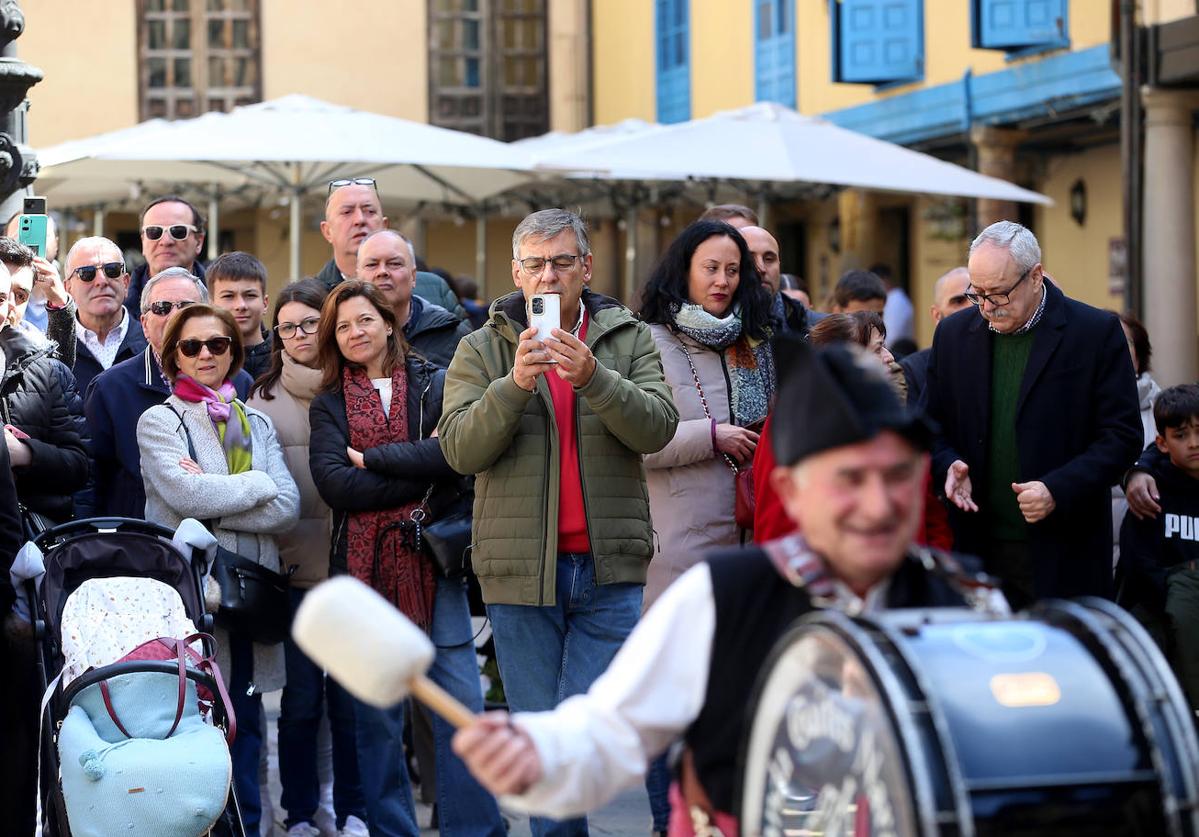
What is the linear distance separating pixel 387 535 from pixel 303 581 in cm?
56

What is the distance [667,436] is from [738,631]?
2.40m

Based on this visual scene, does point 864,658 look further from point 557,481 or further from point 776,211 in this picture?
point 776,211

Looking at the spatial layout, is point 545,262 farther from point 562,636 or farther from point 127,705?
point 127,705

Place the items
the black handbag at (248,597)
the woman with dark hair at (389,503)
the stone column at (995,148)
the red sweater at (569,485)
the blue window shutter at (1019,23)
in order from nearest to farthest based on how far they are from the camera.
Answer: the red sweater at (569,485) → the woman with dark hair at (389,503) → the black handbag at (248,597) → the blue window shutter at (1019,23) → the stone column at (995,148)

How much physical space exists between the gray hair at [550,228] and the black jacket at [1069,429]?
52.8 inches

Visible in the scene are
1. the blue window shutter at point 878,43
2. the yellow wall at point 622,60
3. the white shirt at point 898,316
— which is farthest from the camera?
the yellow wall at point 622,60

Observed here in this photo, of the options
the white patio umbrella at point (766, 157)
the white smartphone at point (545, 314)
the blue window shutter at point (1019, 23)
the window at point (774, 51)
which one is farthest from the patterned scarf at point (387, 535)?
the window at point (774, 51)

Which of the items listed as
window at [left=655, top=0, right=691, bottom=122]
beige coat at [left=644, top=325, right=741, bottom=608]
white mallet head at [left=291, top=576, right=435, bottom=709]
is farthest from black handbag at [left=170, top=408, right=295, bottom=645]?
window at [left=655, top=0, right=691, bottom=122]

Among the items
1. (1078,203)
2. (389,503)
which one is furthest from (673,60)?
(389,503)

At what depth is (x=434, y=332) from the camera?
704 centimetres

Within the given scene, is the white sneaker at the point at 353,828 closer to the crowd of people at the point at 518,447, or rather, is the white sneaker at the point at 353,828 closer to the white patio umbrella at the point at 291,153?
the crowd of people at the point at 518,447

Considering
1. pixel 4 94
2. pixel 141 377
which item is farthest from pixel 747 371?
pixel 4 94

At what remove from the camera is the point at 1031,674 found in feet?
9.51

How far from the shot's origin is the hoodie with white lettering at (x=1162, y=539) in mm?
6836
